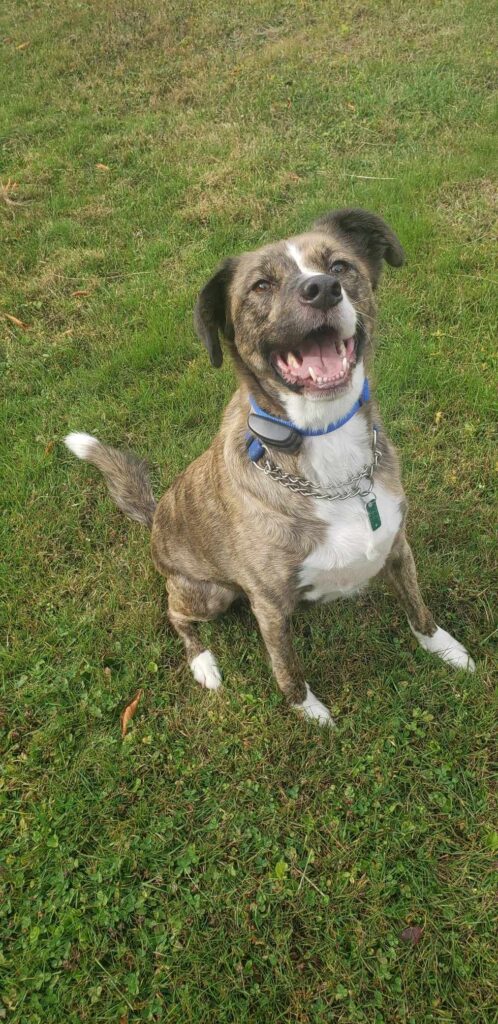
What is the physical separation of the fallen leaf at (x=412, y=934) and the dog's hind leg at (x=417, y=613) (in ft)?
3.41

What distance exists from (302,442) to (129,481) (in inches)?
60.9

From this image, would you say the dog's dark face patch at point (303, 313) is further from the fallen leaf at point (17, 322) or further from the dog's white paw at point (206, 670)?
the fallen leaf at point (17, 322)

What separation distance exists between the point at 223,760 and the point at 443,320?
3247mm

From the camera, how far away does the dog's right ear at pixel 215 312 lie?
247 cm

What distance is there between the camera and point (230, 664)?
10.6ft

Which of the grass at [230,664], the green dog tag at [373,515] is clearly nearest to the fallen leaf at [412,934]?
the grass at [230,664]

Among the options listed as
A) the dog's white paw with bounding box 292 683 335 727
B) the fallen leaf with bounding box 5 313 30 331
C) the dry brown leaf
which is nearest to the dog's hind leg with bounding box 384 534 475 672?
the dog's white paw with bounding box 292 683 335 727

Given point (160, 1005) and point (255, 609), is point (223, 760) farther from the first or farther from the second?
point (160, 1005)

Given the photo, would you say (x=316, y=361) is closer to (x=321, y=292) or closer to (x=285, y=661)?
(x=321, y=292)

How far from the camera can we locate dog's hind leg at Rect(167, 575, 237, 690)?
10.6ft

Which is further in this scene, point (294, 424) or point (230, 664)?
point (230, 664)

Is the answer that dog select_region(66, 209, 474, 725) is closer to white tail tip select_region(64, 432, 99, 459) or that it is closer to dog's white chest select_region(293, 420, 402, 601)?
dog's white chest select_region(293, 420, 402, 601)

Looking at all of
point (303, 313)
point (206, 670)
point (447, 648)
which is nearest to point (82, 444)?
point (206, 670)

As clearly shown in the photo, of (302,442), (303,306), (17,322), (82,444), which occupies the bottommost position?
(82,444)
